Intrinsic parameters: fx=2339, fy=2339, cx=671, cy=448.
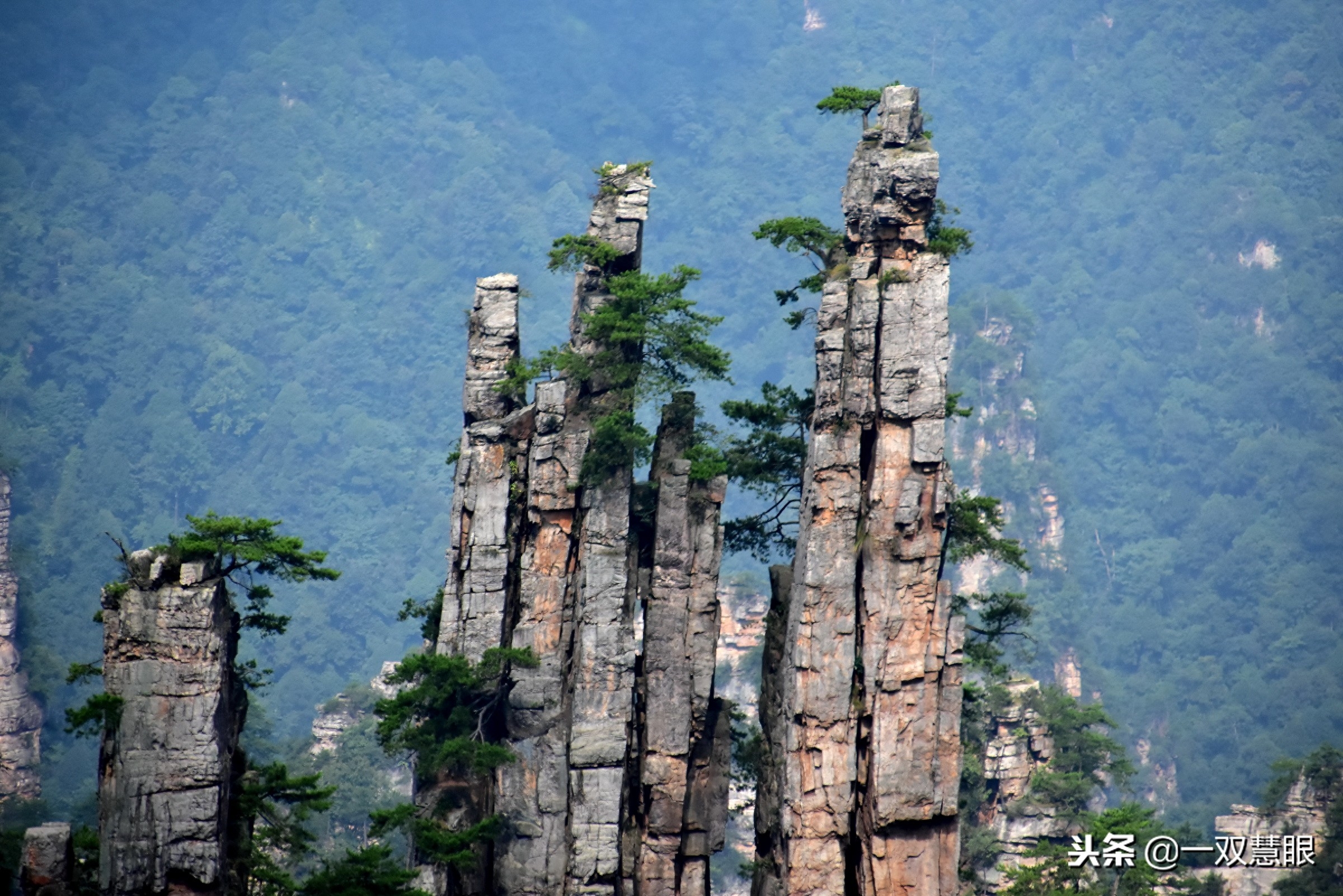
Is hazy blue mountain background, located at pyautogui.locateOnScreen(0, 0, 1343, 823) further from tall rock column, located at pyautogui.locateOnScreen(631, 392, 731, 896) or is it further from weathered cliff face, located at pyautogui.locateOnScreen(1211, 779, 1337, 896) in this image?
tall rock column, located at pyautogui.locateOnScreen(631, 392, 731, 896)

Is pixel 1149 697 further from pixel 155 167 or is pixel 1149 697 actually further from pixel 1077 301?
pixel 155 167

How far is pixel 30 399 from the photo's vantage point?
490ft

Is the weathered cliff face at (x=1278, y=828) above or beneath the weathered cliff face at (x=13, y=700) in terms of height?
beneath

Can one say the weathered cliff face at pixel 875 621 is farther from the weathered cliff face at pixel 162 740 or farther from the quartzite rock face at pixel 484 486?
the weathered cliff face at pixel 162 740

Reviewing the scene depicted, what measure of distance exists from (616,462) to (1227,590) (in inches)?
4424

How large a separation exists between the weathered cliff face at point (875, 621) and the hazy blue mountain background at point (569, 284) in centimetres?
7657

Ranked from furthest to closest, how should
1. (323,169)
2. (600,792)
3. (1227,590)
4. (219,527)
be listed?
(323,169)
(1227,590)
(600,792)
(219,527)

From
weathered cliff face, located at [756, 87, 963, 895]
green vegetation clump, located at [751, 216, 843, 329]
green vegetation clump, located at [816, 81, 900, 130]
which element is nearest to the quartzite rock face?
green vegetation clump, located at [751, 216, 843, 329]

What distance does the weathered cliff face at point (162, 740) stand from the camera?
51406 mm

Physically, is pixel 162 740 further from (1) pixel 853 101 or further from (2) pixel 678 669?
(1) pixel 853 101

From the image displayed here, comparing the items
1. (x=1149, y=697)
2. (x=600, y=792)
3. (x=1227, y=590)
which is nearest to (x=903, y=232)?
(x=600, y=792)

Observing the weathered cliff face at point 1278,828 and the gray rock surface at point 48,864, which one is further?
the weathered cliff face at point 1278,828

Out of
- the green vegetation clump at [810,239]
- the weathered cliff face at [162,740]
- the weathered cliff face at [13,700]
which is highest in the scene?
the green vegetation clump at [810,239]

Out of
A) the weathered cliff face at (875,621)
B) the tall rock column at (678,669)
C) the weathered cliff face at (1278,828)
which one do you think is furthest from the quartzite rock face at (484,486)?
the weathered cliff face at (1278,828)
